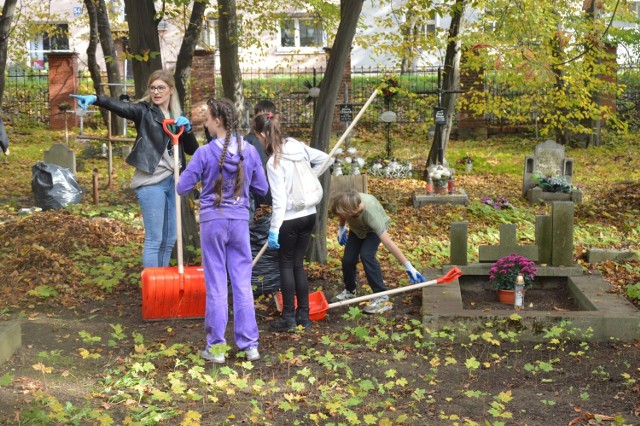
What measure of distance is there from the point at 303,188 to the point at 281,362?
1.26m

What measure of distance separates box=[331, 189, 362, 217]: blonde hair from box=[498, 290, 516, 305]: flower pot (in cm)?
159

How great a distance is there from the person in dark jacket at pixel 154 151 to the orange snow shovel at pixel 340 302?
45.3 inches

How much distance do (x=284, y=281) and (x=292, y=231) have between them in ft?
1.30

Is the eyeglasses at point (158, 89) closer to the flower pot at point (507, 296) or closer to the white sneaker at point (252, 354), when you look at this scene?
the white sneaker at point (252, 354)

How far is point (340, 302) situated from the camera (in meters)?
6.80

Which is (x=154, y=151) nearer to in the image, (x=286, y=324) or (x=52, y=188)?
(x=286, y=324)

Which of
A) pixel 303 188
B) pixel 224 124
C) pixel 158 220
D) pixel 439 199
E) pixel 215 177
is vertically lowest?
pixel 439 199

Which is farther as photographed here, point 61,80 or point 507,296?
point 61,80

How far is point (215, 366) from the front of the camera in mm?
5691

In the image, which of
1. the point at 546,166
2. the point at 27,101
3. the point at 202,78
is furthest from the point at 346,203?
the point at 27,101

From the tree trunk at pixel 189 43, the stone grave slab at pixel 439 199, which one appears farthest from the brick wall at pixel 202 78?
the stone grave slab at pixel 439 199

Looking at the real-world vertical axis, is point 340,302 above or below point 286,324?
above

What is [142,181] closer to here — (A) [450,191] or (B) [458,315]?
(B) [458,315]

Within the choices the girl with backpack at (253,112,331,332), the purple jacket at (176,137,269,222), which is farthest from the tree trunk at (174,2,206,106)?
the purple jacket at (176,137,269,222)
